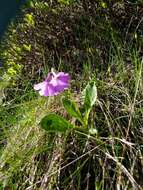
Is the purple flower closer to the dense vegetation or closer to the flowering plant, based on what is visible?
the flowering plant

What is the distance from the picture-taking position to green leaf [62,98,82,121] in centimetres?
171

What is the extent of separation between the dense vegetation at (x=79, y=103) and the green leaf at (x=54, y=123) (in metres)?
0.06

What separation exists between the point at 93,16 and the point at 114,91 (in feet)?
2.31

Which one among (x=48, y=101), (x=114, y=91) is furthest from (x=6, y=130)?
(x=114, y=91)

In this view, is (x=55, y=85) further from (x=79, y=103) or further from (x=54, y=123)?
(x=79, y=103)

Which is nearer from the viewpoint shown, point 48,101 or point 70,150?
point 70,150

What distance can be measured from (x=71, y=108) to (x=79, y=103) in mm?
189

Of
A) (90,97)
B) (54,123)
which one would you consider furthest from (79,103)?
(54,123)

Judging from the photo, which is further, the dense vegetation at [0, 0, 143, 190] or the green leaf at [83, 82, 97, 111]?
the green leaf at [83, 82, 97, 111]

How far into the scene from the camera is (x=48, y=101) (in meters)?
2.03

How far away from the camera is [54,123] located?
1662 mm

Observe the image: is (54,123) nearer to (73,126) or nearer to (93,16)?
(73,126)

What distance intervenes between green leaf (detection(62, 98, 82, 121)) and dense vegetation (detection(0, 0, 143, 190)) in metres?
0.05

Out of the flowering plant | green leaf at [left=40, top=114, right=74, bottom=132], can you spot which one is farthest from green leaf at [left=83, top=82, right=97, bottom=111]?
green leaf at [left=40, top=114, right=74, bottom=132]
